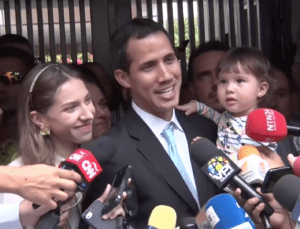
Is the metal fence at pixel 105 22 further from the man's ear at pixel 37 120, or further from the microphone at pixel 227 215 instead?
the microphone at pixel 227 215

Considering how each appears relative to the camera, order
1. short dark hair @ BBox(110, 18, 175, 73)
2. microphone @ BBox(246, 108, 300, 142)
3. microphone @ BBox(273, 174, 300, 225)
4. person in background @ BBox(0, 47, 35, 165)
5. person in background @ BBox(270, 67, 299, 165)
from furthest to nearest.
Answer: person in background @ BBox(270, 67, 299, 165) → person in background @ BBox(0, 47, 35, 165) → short dark hair @ BBox(110, 18, 175, 73) → microphone @ BBox(246, 108, 300, 142) → microphone @ BBox(273, 174, 300, 225)

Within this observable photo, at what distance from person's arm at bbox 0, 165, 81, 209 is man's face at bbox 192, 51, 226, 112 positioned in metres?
0.87

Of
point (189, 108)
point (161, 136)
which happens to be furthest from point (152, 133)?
point (189, 108)

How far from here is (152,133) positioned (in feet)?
3.89

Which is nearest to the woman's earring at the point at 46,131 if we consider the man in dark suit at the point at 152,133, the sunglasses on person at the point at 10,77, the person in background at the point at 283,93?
the man in dark suit at the point at 152,133

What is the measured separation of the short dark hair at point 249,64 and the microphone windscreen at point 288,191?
2.19 feet

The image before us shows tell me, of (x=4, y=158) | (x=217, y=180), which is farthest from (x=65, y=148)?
(x=217, y=180)

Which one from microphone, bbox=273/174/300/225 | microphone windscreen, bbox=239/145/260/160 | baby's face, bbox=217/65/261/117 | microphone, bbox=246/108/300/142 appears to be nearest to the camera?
microphone, bbox=273/174/300/225

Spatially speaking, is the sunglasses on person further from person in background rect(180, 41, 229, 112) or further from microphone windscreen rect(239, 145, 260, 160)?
Answer: microphone windscreen rect(239, 145, 260, 160)

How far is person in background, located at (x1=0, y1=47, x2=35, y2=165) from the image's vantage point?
59.1 inches

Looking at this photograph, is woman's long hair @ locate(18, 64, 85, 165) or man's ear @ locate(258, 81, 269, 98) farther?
man's ear @ locate(258, 81, 269, 98)

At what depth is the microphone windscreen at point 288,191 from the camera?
2.37ft

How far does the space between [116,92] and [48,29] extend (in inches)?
12.5

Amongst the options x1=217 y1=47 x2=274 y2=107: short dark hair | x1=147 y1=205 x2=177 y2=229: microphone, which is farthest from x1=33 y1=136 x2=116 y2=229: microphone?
x1=217 y1=47 x2=274 y2=107: short dark hair
